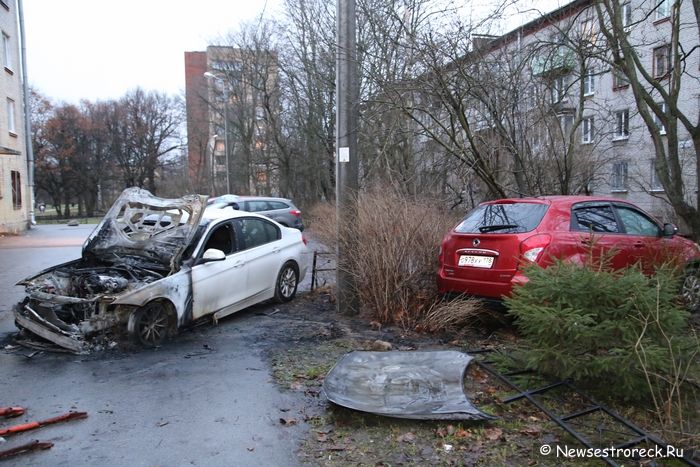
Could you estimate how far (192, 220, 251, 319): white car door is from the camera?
21.3 feet

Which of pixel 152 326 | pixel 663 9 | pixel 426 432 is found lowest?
pixel 426 432

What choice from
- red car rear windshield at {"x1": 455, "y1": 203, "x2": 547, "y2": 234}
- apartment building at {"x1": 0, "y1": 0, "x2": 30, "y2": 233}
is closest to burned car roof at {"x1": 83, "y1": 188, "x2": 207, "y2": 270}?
red car rear windshield at {"x1": 455, "y1": 203, "x2": 547, "y2": 234}

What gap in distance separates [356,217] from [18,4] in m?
24.7

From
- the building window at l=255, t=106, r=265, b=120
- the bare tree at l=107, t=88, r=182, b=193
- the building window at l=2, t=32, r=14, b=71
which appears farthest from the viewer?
the bare tree at l=107, t=88, r=182, b=193

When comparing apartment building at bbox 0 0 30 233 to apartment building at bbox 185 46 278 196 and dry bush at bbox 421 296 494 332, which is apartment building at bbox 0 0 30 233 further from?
dry bush at bbox 421 296 494 332

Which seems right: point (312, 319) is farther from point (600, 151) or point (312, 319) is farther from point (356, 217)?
point (600, 151)

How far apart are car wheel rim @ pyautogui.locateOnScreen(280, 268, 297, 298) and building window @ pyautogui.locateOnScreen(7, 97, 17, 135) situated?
20.4 metres

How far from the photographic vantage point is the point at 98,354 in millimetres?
5590

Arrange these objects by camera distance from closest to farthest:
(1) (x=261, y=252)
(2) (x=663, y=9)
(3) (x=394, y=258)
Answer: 1. (3) (x=394, y=258)
2. (1) (x=261, y=252)
3. (2) (x=663, y=9)

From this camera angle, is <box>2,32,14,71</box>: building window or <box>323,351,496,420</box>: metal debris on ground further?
<box>2,32,14,71</box>: building window

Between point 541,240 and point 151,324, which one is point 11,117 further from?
point 541,240

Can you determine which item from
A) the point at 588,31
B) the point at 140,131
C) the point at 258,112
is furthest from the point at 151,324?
the point at 140,131

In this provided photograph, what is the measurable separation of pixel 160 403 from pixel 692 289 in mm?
6767

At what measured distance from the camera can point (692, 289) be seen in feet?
23.6
